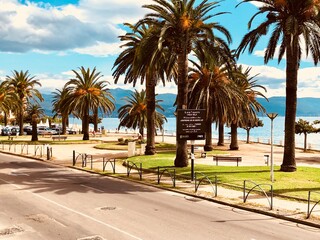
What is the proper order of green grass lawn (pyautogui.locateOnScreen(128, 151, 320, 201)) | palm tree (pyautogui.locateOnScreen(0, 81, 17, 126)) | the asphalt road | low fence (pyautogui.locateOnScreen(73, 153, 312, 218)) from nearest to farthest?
the asphalt road < low fence (pyautogui.locateOnScreen(73, 153, 312, 218)) < green grass lawn (pyautogui.locateOnScreen(128, 151, 320, 201)) < palm tree (pyautogui.locateOnScreen(0, 81, 17, 126))

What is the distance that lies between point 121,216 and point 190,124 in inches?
430

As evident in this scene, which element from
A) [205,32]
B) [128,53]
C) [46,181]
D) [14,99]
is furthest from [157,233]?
[14,99]

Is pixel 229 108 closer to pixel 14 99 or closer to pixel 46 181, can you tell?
pixel 46 181

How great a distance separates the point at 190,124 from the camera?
2459 centimetres

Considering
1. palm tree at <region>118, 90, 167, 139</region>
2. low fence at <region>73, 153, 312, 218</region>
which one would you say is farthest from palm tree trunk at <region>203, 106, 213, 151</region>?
low fence at <region>73, 153, 312, 218</region>

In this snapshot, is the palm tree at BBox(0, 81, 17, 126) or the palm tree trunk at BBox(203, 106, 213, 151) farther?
the palm tree at BBox(0, 81, 17, 126)

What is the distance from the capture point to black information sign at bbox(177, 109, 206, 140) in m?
24.5

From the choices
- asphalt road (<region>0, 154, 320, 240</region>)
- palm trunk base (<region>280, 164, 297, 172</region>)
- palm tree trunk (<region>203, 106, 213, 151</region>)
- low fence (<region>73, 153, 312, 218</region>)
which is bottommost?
asphalt road (<region>0, 154, 320, 240</region>)

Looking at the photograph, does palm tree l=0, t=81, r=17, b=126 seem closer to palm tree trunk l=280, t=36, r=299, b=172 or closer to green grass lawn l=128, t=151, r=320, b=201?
green grass lawn l=128, t=151, r=320, b=201

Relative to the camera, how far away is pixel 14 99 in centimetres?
6341

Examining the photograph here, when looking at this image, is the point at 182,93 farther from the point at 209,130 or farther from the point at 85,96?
the point at 85,96

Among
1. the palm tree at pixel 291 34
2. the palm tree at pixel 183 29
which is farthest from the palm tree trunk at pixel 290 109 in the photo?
the palm tree at pixel 183 29

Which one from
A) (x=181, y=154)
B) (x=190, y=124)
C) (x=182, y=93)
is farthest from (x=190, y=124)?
(x=181, y=154)

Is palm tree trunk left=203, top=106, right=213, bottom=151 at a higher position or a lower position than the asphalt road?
higher
